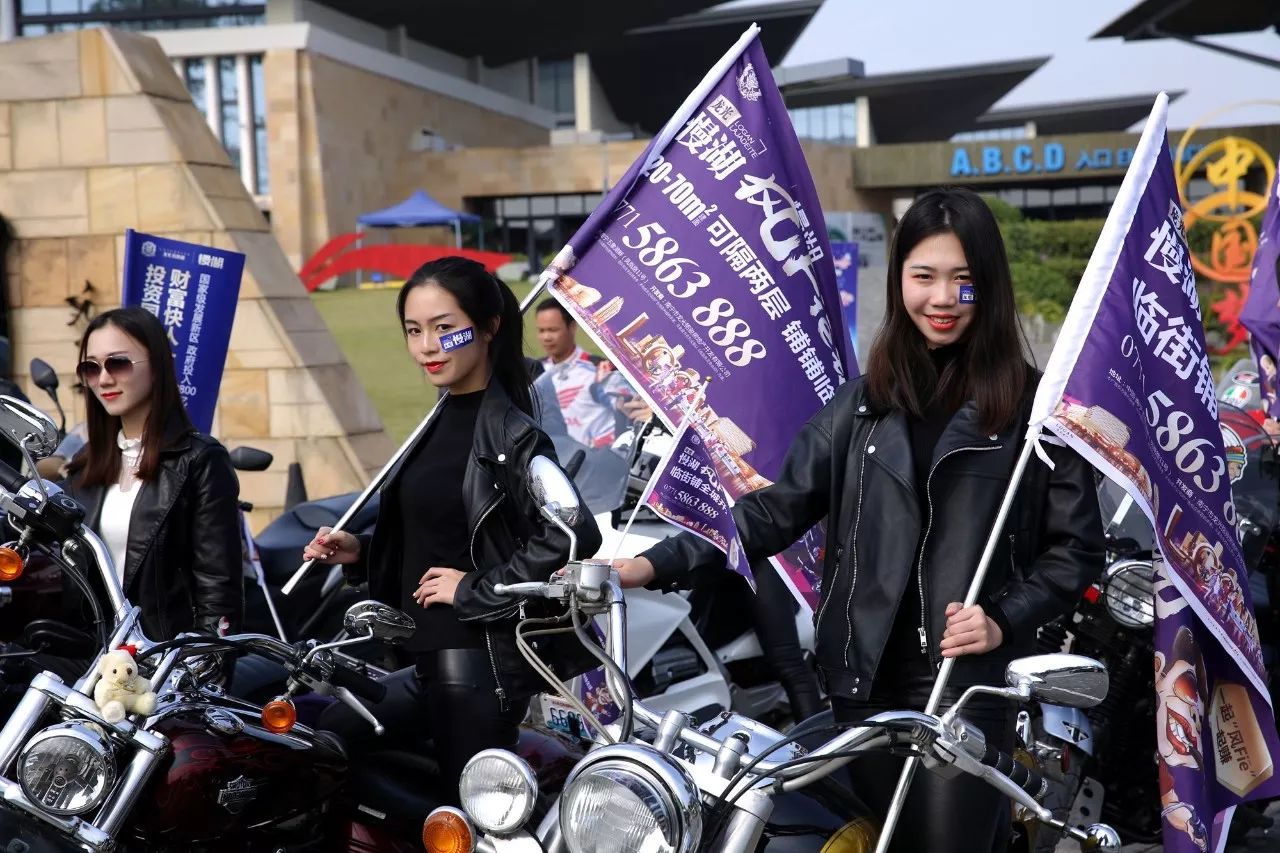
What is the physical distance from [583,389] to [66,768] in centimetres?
455

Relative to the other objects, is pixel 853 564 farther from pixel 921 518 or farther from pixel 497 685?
pixel 497 685

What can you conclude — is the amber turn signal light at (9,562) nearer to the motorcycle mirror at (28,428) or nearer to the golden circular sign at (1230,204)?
the motorcycle mirror at (28,428)

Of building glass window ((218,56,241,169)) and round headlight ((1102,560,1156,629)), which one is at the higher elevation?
building glass window ((218,56,241,169))

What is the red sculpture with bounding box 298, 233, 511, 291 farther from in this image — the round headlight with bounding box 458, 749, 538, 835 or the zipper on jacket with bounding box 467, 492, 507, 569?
the round headlight with bounding box 458, 749, 538, 835

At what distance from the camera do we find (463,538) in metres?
3.28

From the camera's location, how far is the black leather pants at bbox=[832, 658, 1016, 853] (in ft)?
8.40

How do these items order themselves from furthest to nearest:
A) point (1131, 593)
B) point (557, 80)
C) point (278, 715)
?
point (557, 80), point (1131, 593), point (278, 715)

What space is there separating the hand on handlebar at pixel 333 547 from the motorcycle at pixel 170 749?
1.32 ft

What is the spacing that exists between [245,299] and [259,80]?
1429 inches

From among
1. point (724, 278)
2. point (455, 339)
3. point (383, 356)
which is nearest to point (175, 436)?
point (455, 339)

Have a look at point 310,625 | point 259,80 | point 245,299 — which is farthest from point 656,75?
point 310,625

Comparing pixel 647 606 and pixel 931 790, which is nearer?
pixel 931 790

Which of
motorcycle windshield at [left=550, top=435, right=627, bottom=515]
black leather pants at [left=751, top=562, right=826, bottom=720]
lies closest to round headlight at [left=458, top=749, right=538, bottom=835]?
motorcycle windshield at [left=550, top=435, right=627, bottom=515]

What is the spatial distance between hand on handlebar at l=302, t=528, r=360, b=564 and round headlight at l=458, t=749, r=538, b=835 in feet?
3.92
